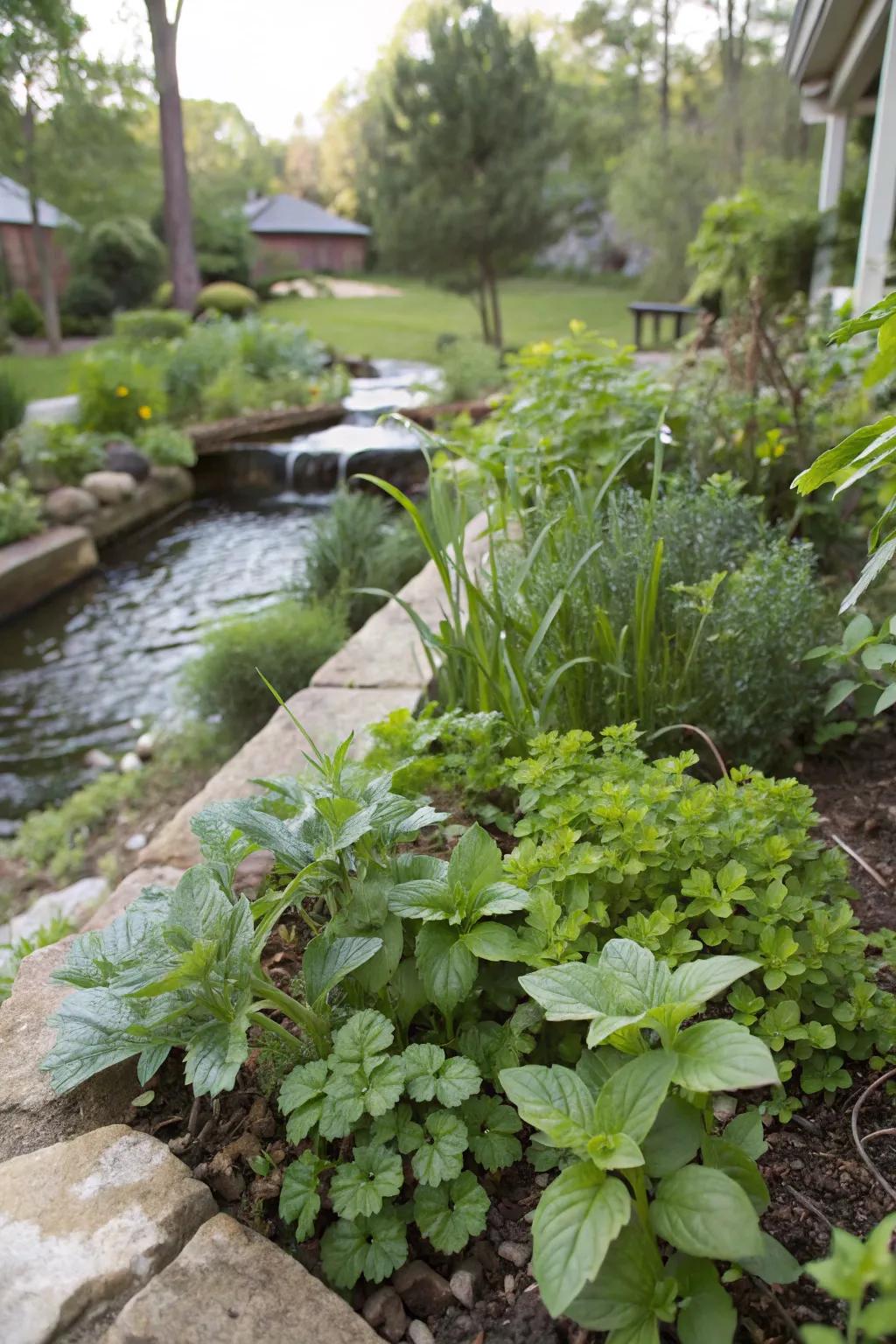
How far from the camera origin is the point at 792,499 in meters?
3.06

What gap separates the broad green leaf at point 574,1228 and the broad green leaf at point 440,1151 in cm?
18

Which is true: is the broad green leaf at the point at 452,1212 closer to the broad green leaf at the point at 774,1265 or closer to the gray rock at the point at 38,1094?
the broad green leaf at the point at 774,1265

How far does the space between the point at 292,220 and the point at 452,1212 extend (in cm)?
3204

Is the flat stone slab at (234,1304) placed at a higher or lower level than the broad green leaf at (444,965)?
lower

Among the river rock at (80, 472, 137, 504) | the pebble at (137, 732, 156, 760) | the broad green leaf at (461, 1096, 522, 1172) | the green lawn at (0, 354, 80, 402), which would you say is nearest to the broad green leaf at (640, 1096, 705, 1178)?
the broad green leaf at (461, 1096, 522, 1172)

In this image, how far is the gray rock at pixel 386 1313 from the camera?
944 millimetres

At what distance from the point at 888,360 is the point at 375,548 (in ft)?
10.7

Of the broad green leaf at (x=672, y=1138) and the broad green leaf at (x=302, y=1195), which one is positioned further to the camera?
the broad green leaf at (x=302, y=1195)

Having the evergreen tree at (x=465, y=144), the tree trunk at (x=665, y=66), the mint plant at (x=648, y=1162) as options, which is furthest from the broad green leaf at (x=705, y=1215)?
the tree trunk at (x=665, y=66)

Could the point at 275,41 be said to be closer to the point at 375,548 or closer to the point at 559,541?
the point at 375,548

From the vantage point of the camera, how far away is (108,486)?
7238 millimetres

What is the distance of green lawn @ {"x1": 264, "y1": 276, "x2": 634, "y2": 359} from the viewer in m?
16.4

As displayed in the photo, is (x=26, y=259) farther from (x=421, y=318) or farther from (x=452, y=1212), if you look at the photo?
(x=452, y=1212)

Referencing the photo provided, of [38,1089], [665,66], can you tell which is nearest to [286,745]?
[38,1089]
